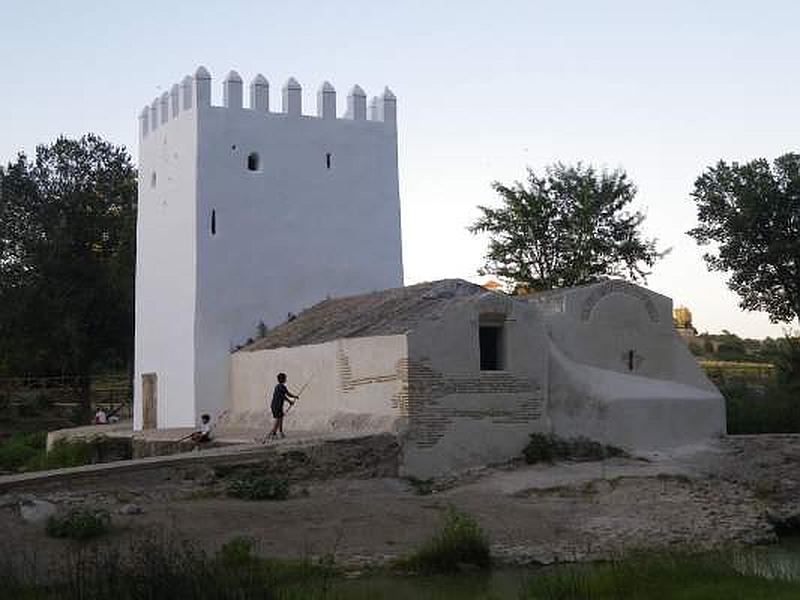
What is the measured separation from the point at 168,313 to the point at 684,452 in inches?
444

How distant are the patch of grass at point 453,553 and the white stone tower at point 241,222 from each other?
37.2 feet

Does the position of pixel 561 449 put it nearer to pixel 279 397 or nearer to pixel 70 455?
pixel 279 397

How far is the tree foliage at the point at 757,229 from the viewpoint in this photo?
91.6 feet

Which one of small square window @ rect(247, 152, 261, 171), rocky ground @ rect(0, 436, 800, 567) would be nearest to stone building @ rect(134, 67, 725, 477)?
small square window @ rect(247, 152, 261, 171)

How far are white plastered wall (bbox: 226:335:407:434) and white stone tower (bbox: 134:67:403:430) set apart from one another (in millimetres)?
1742

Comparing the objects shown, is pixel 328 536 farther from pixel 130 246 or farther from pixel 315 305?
pixel 130 246

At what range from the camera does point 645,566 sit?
32.6 feet

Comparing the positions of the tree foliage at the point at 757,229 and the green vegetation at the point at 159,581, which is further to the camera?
the tree foliage at the point at 757,229

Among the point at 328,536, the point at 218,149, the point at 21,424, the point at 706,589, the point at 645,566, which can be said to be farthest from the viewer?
the point at 21,424

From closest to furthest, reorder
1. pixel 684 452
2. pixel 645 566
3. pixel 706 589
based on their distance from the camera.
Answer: pixel 706 589
pixel 645 566
pixel 684 452

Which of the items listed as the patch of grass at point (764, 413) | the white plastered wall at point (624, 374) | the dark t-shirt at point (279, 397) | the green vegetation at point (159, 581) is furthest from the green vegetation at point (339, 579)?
the patch of grass at point (764, 413)

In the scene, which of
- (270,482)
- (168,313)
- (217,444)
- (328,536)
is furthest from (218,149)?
(328,536)

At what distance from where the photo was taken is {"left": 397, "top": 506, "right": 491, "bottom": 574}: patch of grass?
11.4m

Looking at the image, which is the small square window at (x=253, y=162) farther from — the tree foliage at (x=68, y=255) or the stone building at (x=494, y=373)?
the tree foliage at (x=68, y=255)
